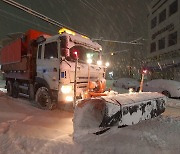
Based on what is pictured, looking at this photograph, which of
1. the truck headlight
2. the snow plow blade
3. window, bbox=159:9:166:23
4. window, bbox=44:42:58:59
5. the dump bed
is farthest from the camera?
window, bbox=159:9:166:23

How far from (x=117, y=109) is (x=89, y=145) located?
3.32ft

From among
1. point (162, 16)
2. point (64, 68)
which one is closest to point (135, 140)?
A: point (64, 68)

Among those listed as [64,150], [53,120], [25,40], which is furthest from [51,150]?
[25,40]

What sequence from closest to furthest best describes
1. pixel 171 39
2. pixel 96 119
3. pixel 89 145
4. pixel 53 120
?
pixel 89 145, pixel 96 119, pixel 53 120, pixel 171 39

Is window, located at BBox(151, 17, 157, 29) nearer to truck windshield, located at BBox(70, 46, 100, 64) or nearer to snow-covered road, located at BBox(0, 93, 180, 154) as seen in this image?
truck windshield, located at BBox(70, 46, 100, 64)

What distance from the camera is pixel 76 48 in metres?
8.66

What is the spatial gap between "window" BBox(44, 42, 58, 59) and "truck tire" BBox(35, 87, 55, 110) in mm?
1221

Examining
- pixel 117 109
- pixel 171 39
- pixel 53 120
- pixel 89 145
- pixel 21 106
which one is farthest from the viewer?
pixel 171 39

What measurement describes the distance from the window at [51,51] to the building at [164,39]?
2622 cm

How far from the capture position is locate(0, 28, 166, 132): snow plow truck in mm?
5711

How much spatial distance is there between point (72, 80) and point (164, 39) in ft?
107

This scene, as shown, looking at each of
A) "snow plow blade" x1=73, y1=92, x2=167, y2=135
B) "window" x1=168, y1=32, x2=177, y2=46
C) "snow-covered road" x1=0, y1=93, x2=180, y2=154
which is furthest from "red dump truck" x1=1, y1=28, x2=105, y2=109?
"window" x1=168, y1=32, x2=177, y2=46

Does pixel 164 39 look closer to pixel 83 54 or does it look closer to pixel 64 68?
pixel 83 54

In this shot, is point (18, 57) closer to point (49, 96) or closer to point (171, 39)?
point (49, 96)
